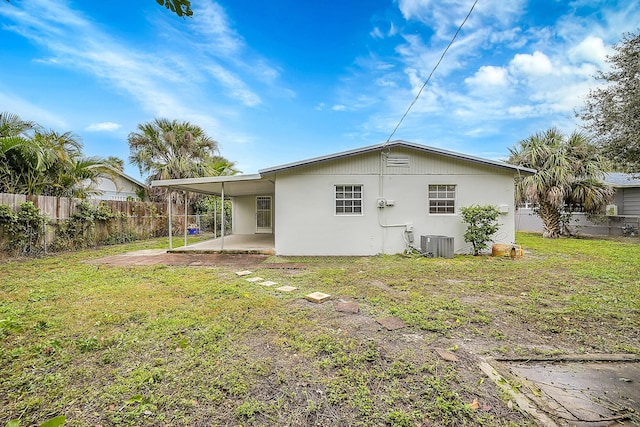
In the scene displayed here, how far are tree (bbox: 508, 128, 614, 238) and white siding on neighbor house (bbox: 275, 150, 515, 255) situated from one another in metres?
4.79

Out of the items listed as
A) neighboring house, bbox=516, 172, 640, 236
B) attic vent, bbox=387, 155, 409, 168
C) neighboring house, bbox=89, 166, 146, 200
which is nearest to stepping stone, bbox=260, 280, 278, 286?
attic vent, bbox=387, 155, 409, 168

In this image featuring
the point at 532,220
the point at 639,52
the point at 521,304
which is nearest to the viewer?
the point at 521,304

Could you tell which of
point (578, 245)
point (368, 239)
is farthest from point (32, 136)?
point (578, 245)

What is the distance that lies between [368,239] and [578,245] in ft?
26.6

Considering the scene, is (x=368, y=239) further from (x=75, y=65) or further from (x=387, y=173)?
(x=75, y=65)

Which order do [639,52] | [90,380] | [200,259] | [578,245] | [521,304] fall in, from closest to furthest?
1. [90,380]
2. [521,304]
3. [639,52]
4. [200,259]
5. [578,245]

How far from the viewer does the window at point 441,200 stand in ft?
30.6

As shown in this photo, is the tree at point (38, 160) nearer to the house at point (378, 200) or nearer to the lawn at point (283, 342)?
the lawn at point (283, 342)

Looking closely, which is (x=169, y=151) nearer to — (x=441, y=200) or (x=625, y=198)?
(x=441, y=200)

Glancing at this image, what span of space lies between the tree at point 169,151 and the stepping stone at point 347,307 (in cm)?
1349

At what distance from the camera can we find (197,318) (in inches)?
145

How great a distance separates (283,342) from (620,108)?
10.1 m

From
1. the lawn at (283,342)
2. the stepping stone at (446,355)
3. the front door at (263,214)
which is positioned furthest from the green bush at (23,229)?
the stepping stone at (446,355)

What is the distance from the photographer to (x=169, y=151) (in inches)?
634
